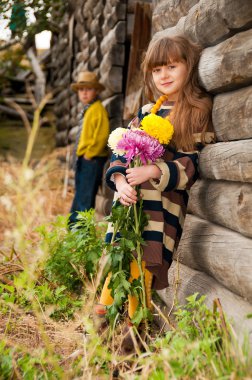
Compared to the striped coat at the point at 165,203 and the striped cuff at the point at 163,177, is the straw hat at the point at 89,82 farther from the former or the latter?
the striped cuff at the point at 163,177

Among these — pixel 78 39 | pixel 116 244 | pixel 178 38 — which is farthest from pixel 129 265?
pixel 78 39

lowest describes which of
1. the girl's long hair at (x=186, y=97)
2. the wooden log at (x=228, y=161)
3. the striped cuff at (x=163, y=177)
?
the striped cuff at (x=163, y=177)

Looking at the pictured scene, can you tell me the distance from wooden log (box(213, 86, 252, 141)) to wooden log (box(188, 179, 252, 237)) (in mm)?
Result: 224

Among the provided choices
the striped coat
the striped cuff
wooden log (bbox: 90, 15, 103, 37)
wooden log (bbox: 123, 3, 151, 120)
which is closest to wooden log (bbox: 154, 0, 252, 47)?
the striped coat

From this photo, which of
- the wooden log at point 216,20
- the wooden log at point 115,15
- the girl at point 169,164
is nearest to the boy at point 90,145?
the wooden log at point 115,15

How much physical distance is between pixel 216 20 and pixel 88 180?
11.4 ft

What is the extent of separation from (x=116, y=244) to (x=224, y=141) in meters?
0.75

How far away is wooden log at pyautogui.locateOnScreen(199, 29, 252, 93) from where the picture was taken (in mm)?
2201

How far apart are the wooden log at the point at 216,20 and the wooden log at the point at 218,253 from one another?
0.91 meters

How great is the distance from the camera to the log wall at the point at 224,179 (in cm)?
213

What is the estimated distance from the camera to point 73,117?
852cm

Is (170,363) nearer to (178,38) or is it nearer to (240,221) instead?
(240,221)

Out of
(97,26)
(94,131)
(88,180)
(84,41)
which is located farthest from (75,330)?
(84,41)

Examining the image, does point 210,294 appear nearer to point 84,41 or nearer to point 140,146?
point 140,146
